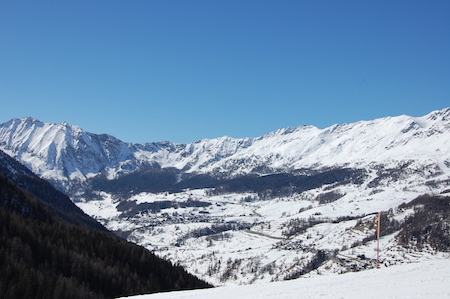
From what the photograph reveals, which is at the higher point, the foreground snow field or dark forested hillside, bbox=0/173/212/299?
dark forested hillside, bbox=0/173/212/299

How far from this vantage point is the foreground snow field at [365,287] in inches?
1476

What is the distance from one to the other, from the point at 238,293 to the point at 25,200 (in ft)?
390

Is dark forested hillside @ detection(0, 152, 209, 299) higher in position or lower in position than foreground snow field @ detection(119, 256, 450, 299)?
higher

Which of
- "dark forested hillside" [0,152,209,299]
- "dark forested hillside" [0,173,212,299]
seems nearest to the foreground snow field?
"dark forested hillside" [0,173,212,299]

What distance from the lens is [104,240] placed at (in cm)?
10450

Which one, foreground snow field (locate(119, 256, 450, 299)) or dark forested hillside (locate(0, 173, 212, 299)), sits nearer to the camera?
foreground snow field (locate(119, 256, 450, 299))

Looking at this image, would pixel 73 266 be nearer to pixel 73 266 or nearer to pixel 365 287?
pixel 73 266

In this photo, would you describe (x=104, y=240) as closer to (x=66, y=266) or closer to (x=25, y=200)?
(x=66, y=266)

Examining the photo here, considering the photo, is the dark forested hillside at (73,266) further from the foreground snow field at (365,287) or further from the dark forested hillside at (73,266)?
the foreground snow field at (365,287)

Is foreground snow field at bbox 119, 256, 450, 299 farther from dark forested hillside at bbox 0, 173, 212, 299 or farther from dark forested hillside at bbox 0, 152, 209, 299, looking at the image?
dark forested hillside at bbox 0, 152, 209, 299

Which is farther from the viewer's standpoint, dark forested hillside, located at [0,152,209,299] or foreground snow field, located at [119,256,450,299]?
dark forested hillside, located at [0,152,209,299]

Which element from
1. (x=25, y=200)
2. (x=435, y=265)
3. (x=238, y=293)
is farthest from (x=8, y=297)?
(x=25, y=200)

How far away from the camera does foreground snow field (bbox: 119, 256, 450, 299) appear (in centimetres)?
3750

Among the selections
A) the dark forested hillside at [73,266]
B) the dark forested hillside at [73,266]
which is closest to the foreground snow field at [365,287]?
the dark forested hillside at [73,266]
